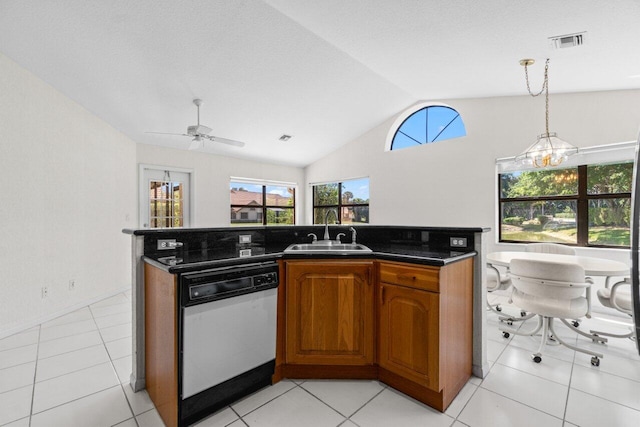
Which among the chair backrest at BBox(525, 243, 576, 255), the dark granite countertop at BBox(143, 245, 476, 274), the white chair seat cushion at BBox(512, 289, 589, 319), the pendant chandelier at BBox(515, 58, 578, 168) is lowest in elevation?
the white chair seat cushion at BBox(512, 289, 589, 319)

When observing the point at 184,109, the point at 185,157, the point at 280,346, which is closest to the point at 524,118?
the point at 280,346

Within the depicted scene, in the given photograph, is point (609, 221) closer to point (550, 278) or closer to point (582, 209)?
point (582, 209)

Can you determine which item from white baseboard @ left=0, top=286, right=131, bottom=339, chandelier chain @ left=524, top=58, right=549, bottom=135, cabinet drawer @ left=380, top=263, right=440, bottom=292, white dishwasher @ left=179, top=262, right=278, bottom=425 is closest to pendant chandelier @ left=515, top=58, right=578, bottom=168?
chandelier chain @ left=524, top=58, right=549, bottom=135

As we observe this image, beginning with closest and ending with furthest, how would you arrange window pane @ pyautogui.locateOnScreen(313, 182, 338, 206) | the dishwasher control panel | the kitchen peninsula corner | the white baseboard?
the dishwasher control panel → the kitchen peninsula corner → the white baseboard → window pane @ pyautogui.locateOnScreen(313, 182, 338, 206)

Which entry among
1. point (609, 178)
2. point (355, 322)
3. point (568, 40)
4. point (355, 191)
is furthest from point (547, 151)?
point (355, 191)

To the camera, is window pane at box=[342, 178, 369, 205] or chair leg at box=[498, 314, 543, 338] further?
window pane at box=[342, 178, 369, 205]

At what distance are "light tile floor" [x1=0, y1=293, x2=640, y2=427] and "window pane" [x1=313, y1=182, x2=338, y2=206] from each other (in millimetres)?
4627

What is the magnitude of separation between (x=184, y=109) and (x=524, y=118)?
15.8ft

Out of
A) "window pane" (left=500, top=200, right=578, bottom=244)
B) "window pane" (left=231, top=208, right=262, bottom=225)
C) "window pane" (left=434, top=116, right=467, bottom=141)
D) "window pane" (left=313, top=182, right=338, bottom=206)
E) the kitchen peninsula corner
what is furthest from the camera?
"window pane" (left=313, top=182, right=338, bottom=206)

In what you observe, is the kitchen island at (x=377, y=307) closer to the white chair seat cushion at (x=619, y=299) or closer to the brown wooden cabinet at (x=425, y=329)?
the brown wooden cabinet at (x=425, y=329)

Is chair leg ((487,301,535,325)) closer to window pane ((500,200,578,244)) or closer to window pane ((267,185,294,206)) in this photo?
window pane ((500,200,578,244))

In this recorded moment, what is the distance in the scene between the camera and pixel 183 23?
2.60 meters

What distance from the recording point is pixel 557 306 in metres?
2.18

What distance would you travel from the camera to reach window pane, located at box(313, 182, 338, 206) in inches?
259
